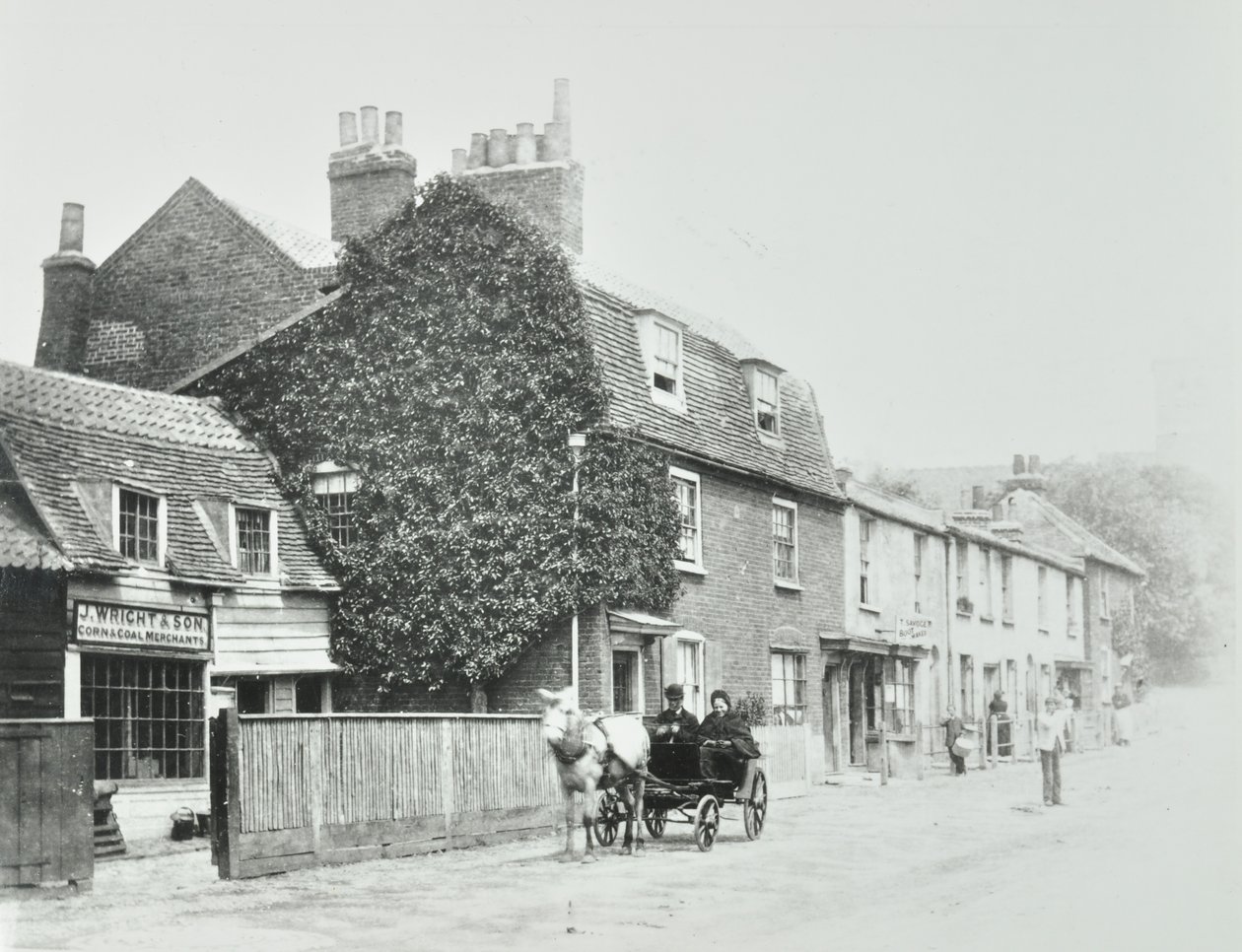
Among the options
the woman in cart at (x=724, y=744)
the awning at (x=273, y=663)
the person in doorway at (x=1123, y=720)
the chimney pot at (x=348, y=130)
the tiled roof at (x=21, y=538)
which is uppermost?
the chimney pot at (x=348, y=130)

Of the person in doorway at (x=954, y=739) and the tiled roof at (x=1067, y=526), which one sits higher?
the tiled roof at (x=1067, y=526)

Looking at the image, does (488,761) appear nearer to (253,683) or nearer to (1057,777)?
(253,683)

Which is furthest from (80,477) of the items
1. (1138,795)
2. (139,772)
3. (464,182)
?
(1138,795)

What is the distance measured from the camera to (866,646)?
3067cm

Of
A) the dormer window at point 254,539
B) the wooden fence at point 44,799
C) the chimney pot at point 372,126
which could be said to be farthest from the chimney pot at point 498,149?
the wooden fence at point 44,799

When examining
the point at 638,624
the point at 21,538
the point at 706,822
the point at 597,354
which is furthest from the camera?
the point at 597,354

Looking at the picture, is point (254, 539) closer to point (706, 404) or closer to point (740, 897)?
point (706, 404)

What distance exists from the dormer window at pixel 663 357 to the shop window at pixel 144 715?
845cm

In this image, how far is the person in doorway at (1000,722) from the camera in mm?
33375

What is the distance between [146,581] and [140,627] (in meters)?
0.62

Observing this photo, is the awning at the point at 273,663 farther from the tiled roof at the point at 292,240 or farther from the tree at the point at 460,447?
the tiled roof at the point at 292,240

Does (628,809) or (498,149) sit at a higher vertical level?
(498,149)

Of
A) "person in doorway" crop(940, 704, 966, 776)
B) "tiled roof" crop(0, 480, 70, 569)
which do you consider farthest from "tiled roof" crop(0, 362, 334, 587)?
"person in doorway" crop(940, 704, 966, 776)

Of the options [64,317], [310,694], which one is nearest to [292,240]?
[64,317]
